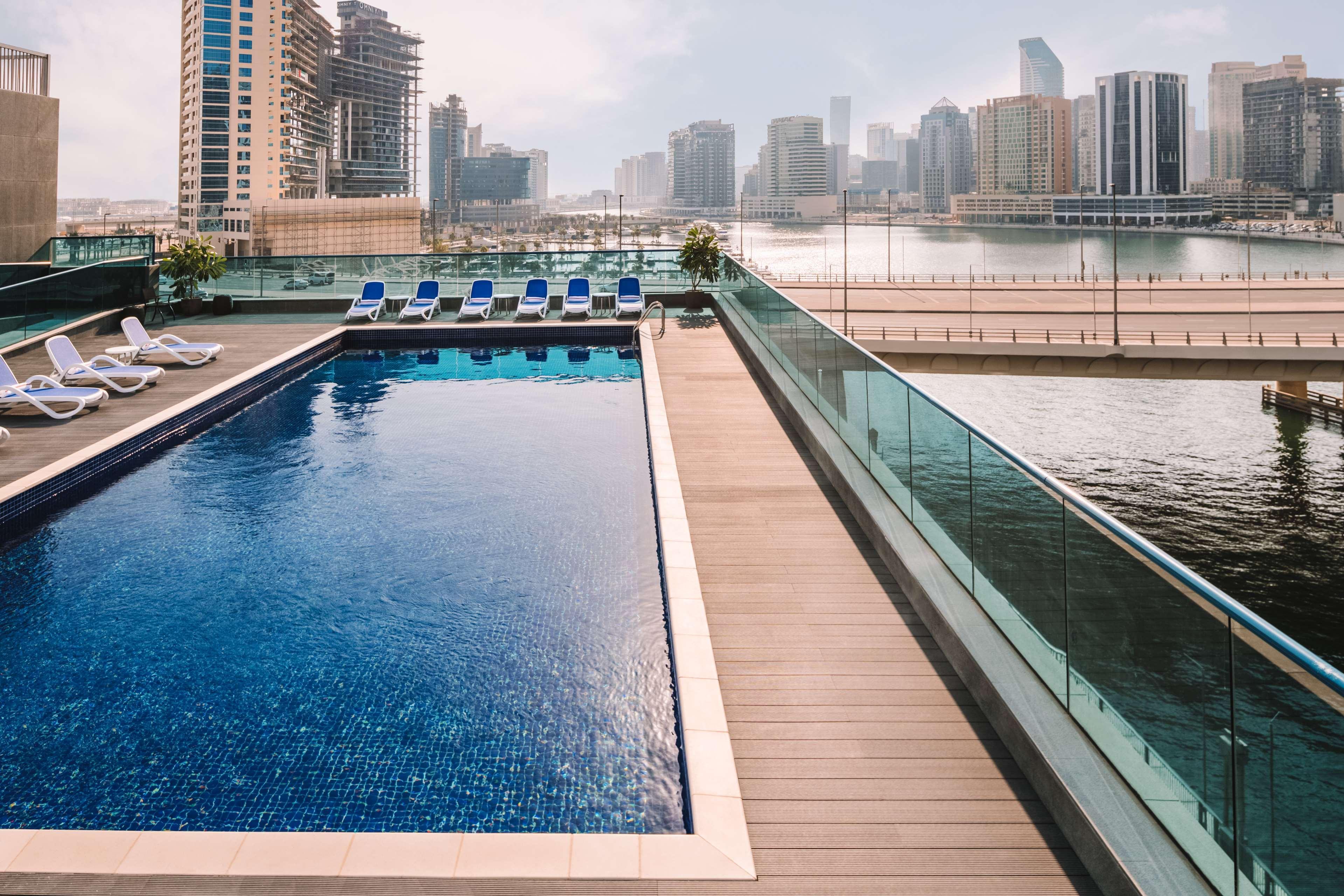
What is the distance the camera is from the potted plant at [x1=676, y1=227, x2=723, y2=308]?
59.8 feet

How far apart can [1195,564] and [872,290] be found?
3986 centimetres

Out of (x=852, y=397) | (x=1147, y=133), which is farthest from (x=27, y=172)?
(x=1147, y=133)

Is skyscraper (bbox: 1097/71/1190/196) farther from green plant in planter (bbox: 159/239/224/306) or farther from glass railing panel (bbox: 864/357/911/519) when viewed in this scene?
glass railing panel (bbox: 864/357/911/519)

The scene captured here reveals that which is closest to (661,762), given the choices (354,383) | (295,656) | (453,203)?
(295,656)

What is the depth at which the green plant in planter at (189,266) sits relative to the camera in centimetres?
1794

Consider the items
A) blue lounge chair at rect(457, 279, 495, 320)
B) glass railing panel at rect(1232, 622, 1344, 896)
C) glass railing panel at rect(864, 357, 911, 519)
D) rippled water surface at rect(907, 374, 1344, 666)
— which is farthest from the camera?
rippled water surface at rect(907, 374, 1344, 666)

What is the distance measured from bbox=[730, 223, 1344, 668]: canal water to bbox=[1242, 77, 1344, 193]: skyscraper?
14901 cm

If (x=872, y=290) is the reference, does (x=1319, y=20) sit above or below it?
above

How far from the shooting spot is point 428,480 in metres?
8.62

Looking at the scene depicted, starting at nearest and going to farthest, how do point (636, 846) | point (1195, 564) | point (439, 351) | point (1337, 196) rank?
point (636, 846) < point (439, 351) < point (1195, 564) < point (1337, 196)

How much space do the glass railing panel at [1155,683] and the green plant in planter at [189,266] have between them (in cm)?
1838

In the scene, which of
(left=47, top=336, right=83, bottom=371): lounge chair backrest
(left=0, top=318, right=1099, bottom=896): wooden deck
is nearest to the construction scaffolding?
(left=47, top=336, right=83, bottom=371): lounge chair backrest

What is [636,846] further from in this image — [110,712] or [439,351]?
[439,351]

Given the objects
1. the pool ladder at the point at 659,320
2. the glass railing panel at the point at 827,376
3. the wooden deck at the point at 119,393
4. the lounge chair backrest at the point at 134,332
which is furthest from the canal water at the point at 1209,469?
the lounge chair backrest at the point at 134,332
